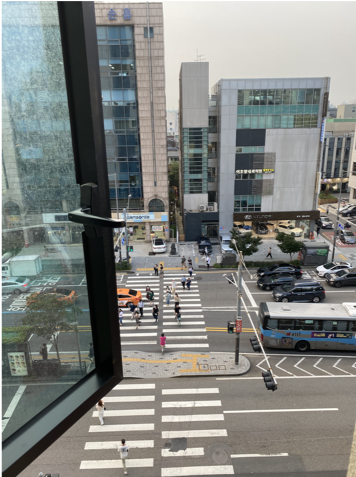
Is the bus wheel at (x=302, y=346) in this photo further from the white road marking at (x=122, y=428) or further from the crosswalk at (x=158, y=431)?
the white road marking at (x=122, y=428)

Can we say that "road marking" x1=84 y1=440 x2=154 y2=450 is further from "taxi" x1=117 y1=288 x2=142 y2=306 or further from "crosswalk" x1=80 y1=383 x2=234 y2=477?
"taxi" x1=117 y1=288 x2=142 y2=306

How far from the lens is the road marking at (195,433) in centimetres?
1174

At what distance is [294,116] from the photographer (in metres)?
34.0

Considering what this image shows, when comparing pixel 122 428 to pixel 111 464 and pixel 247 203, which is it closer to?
pixel 111 464

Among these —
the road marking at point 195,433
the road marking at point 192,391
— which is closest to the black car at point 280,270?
the road marking at point 192,391

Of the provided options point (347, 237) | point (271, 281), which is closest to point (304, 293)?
point (271, 281)

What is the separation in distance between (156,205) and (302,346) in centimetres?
2288

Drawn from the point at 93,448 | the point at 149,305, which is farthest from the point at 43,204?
the point at 149,305

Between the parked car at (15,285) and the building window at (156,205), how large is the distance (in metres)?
33.8

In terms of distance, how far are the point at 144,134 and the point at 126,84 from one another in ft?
16.5

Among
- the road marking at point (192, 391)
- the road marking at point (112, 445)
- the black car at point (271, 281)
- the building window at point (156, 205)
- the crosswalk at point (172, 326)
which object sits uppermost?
the building window at point (156, 205)

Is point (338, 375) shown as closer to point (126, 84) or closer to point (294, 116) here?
point (294, 116)

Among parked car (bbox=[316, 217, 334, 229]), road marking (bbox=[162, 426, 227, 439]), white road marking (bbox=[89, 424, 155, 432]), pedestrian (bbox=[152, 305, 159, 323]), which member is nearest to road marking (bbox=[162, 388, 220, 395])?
white road marking (bbox=[89, 424, 155, 432])

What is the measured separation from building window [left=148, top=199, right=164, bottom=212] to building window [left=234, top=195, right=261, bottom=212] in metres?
8.11
